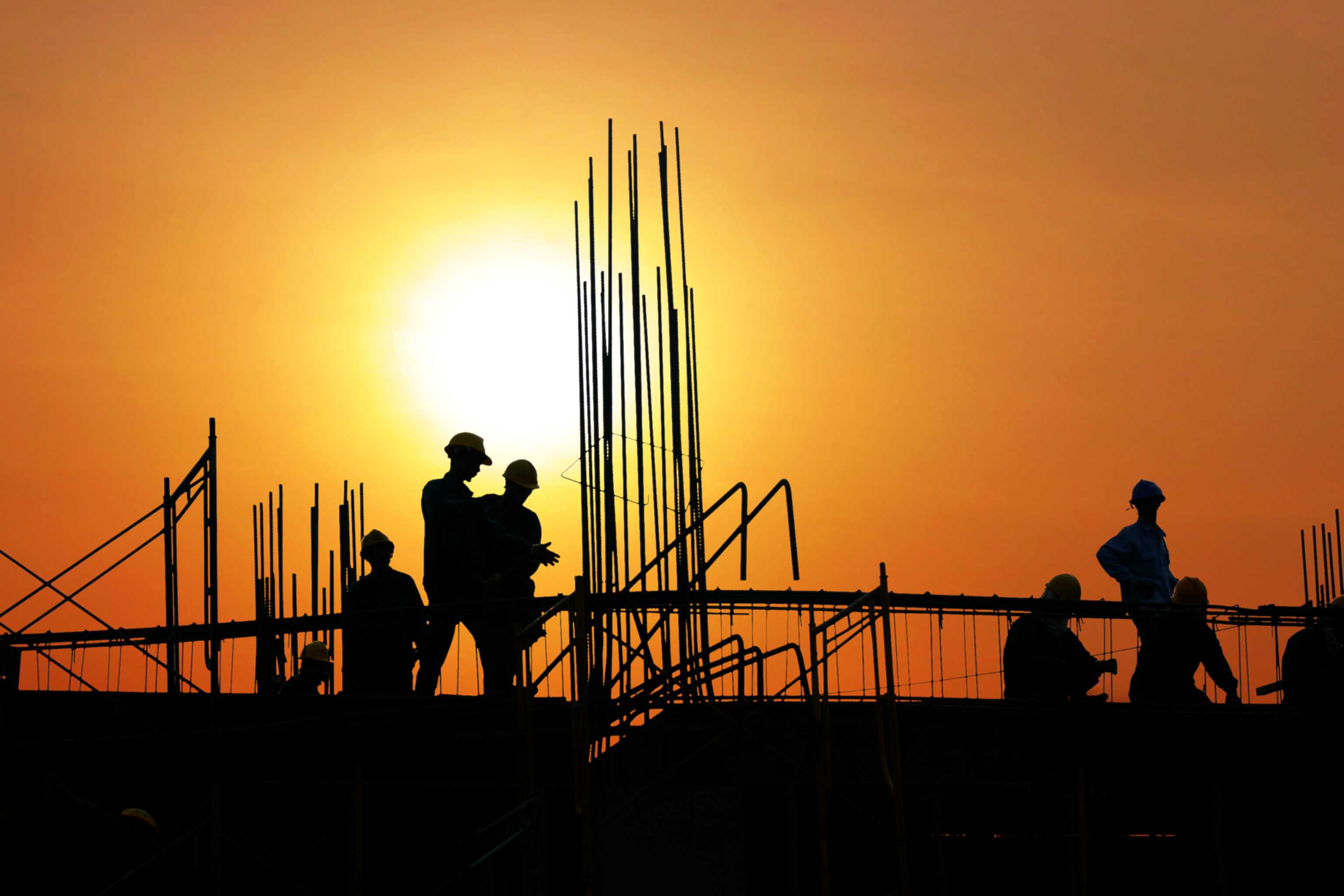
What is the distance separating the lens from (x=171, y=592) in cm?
1366

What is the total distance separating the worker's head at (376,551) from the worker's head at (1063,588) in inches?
217

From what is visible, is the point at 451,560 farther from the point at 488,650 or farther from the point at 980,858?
the point at 980,858

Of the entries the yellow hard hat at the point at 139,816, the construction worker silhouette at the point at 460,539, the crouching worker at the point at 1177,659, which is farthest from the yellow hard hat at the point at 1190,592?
the yellow hard hat at the point at 139,816

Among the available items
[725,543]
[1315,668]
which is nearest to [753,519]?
[725,543]

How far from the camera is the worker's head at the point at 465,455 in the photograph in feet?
46.6

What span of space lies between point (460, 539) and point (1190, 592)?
20.2 ft

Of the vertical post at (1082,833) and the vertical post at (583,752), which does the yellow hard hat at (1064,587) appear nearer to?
the vertical post at (1082,833)

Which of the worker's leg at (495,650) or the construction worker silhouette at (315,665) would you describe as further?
the construction worker silhouette at (315,665)

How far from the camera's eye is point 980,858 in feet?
53.2

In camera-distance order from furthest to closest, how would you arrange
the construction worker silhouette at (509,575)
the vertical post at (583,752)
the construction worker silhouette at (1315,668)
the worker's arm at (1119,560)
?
the worker's arm at (1119,560)
the construction worker silhouette at (1315,668)
the construction worker silhouette at (509,575)
the vertical post at (583,752)

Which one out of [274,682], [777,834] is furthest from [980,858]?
[274,682]

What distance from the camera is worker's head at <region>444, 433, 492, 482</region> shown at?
46.6ft

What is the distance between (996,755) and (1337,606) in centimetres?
376

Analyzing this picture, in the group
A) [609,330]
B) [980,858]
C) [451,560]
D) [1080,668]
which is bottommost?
[980,858]
